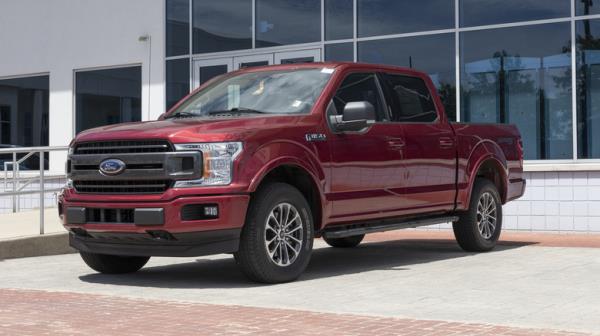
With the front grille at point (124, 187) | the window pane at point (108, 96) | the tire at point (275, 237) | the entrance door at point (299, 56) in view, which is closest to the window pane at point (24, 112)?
the window pane at point (108, 96)

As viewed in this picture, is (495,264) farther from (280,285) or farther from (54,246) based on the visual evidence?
(54,246)

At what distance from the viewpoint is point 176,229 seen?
8.46m

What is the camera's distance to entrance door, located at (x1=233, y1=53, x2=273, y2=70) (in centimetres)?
1848

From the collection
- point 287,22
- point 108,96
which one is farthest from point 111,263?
point 108,96

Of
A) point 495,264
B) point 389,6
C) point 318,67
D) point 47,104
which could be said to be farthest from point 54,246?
point 47,104

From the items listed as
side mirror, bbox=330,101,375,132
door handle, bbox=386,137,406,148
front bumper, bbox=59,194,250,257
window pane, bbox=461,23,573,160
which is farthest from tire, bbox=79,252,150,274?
window pane, bbox=461,23,573,160

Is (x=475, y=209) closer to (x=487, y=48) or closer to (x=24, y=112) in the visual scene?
(x=487, y=48)

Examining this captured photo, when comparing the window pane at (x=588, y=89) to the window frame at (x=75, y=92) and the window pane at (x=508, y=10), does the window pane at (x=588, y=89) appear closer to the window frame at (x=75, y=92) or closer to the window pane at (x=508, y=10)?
the window pane at (x=508, y=10)

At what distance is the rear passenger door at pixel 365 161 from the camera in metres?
9.62

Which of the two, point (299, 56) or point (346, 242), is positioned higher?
point (299, 56)

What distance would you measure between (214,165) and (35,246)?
4498 millimetres

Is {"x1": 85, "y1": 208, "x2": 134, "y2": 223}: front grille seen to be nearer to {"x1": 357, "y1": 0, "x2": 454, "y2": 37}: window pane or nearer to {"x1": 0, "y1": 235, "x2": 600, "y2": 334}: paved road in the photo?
{"x1": 0, "y1": 235, "x2": 600, "y2": 334}: paved road

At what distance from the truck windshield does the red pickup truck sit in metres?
0.02

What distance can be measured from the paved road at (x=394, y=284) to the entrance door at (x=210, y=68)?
741 centimetres
